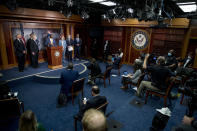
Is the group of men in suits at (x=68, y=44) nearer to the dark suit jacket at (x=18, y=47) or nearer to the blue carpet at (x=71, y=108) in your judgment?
the dark suit jacket at (x=18, y=47)

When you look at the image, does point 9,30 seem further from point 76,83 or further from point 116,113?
point 116,113

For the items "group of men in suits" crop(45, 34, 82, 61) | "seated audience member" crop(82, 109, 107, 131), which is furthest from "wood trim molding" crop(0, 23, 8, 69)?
"seated audience member" crop(82, 109, 107, 131)

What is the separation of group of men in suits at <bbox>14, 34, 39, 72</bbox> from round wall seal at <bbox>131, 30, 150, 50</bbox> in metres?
5.77

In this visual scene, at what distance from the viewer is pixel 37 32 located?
7.20m

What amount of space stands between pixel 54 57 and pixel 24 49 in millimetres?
1336

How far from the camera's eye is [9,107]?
2719 millimetres

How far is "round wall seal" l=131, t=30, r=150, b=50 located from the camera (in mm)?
8077

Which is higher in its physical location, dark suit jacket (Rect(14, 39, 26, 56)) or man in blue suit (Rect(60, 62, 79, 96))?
dark suit jacket (Rect(14, 39, 26, 56))

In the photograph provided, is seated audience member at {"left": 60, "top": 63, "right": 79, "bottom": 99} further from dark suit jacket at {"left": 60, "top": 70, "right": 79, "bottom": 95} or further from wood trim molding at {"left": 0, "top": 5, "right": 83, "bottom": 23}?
wood trim molding at {"left": 0, "top": 5, "right": 83, "bottom": 23}

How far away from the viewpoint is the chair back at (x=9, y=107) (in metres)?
2.63

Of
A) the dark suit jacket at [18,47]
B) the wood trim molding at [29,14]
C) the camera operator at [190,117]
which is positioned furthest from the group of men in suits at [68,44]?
the camera operator at [190,117]

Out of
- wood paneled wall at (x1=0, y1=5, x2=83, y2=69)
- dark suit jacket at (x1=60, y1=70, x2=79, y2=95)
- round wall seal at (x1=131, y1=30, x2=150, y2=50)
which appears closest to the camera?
dark suit jacket at (x1=60, y1=70, x2=79, y2=95)

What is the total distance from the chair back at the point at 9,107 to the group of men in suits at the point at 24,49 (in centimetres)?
358

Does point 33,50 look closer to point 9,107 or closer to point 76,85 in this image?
point 76,85
